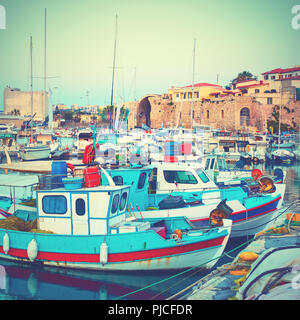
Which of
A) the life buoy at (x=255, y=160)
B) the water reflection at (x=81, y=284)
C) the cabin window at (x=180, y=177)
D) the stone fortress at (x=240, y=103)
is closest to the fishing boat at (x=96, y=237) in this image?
the water reflection at (x=81, y=284)

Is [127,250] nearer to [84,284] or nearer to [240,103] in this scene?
[84,284]

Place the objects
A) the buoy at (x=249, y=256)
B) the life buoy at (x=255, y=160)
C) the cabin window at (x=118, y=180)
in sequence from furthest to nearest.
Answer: the life buoy at (x=255, y=160) → the cabin window at (x=118, y=180) → the buoy at (x=249, y=256)

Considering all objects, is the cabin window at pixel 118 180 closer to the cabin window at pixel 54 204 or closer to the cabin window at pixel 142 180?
the cabin window at pixel 142 180

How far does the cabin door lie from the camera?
7.62 metres

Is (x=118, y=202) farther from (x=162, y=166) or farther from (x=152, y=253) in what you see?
(x=162, y=166)

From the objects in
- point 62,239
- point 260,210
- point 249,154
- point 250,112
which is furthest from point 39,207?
point 250,112

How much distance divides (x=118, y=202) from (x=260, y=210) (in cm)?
411

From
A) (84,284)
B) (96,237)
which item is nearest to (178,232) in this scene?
(96,237)

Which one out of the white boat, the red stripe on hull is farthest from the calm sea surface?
the white boat

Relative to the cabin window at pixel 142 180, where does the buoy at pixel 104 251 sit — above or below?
below

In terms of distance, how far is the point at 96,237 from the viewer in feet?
24.5

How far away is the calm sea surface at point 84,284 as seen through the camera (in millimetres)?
7199

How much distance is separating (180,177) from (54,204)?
3.54m

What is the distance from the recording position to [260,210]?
10156 millimetres
